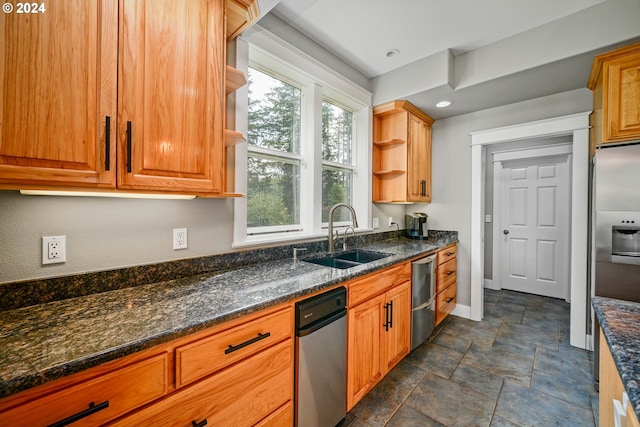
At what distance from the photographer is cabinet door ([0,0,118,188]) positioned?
0.81 meters

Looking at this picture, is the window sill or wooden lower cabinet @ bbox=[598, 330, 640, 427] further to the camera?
the window sill

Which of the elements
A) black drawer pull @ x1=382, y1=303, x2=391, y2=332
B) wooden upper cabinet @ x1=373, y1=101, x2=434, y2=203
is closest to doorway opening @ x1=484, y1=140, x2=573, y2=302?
wooden upper cabinet @ x1=373, y1=101, x2=434, y2=203

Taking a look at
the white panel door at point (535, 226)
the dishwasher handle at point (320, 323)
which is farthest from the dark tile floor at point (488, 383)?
the white panel door at point (535, 226)

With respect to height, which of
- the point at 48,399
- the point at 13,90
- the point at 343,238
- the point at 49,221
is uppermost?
the point at 13,90

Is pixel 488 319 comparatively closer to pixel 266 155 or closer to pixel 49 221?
pixel 266 155

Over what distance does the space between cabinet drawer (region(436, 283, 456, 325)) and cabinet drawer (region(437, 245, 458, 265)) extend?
0.34 m

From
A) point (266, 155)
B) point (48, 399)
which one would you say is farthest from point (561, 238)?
point (48, 399)

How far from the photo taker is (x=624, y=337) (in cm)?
74

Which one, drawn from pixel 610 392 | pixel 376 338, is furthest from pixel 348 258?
pixel 610 392

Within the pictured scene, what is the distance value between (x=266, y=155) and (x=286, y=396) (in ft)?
5.18

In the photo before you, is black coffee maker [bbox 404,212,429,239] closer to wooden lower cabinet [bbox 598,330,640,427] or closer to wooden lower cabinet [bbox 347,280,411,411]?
wooden lower cabinet [bbox 347,280,411,411]

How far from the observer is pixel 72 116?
36.0 inches

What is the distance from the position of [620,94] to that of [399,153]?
1.66 meters

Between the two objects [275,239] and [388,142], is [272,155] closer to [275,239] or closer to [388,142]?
[275,239]
